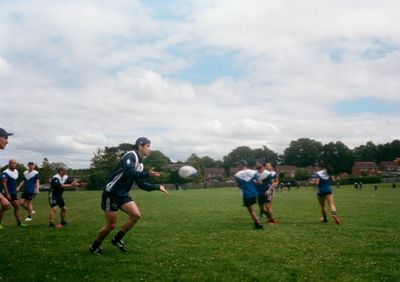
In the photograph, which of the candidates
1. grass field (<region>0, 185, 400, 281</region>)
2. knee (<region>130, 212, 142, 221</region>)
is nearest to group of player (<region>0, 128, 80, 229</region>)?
grass field (<region>0, 185, 400, 281</region>)

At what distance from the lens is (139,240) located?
11.2 m

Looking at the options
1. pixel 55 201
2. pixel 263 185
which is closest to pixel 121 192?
pixel 55 201

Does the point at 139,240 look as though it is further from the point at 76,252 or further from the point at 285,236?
the point at 285,236

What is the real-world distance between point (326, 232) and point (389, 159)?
6788 inches

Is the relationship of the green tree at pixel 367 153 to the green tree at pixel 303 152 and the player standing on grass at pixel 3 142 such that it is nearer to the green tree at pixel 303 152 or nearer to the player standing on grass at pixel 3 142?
the green tree at pixel 303 152

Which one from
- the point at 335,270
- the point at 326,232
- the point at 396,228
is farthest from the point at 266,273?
the point at 396,228

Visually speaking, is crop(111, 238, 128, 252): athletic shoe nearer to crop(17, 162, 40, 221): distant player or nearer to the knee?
the knee

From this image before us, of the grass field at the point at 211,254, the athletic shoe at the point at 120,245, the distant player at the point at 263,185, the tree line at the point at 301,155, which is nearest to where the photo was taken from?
the grass field at the point at 211,254

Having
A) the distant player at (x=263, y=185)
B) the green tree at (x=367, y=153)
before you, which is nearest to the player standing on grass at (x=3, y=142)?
the distant player at (x=263, y=185)

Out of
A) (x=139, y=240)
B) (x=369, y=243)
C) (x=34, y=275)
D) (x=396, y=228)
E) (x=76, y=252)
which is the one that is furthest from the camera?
(x=396, y=228)

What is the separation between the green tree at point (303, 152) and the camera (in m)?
169

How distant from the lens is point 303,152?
6831 inches

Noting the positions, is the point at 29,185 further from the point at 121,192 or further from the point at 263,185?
the point at 263,185

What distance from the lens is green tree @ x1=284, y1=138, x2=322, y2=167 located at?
169000 mm
